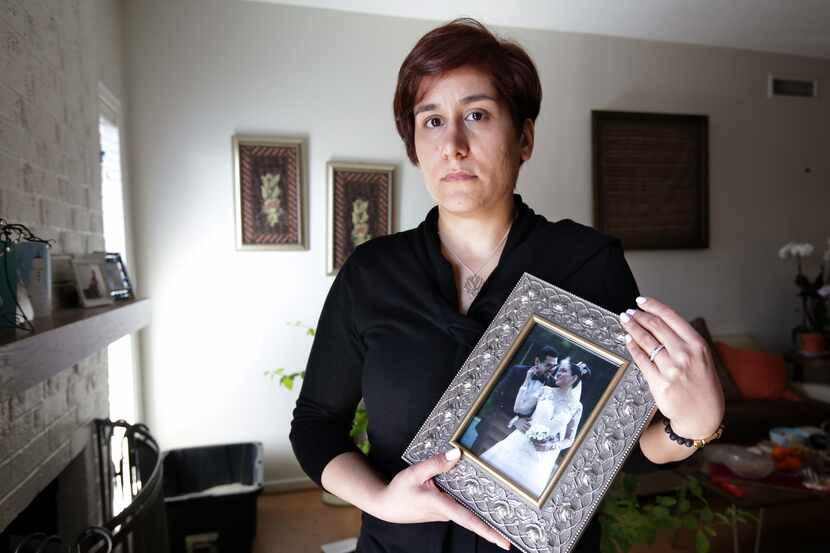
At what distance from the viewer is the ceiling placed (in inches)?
124

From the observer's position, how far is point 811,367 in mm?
3684

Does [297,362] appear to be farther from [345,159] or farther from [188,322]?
[345,159]

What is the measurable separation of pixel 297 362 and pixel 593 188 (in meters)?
2.39

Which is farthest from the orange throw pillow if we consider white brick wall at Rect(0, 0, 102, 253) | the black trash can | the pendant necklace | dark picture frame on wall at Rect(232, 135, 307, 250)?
white brick wall at Rect(0, 0, 102, 253)

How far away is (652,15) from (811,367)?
271 cm

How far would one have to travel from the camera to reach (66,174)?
1.67 metres

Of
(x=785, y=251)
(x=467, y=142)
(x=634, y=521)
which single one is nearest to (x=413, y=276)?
(x=467, y=142)

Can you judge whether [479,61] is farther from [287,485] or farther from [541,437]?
[287,485]

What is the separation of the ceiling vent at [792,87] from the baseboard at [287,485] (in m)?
4.51

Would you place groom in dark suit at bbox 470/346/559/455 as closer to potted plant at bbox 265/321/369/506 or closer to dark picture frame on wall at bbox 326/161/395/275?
potted plant at bbox 265/321/369/506

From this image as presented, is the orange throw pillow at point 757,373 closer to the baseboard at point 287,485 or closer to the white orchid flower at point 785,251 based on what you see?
the white orchid flower at point 785,251

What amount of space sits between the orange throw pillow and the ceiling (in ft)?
7.33

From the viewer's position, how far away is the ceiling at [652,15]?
3.15 metres

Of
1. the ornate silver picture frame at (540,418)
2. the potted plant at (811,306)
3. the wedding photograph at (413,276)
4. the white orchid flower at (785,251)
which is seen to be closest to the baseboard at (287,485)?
the wedding photograph at (413,276)
